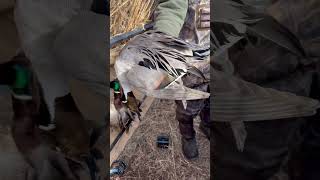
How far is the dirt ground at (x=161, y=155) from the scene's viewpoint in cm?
146

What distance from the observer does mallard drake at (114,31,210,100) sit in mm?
1427

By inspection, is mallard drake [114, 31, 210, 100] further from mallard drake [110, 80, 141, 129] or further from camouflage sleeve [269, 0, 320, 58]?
camouflage sleeve [269, 0, 320, 58]

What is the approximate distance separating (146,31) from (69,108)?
0.34 metres

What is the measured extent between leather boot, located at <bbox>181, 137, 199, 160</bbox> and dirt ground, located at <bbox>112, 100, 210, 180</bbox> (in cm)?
1

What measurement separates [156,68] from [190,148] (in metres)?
0.28

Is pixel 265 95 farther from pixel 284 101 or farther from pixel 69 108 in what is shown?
pixel 69 108

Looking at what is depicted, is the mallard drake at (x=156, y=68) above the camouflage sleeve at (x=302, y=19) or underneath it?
underneath

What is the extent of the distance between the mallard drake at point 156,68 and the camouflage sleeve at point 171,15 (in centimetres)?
4

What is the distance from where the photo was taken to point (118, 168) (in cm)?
148

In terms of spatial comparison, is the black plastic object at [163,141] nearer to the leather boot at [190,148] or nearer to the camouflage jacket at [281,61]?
the leather boot at [190,148]

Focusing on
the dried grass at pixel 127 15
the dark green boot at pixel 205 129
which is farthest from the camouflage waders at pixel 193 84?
the dried grass at pixel 127 15

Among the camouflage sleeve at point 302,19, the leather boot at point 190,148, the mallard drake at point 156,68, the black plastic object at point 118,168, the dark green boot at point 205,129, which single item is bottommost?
the black plastic object at point 118,168

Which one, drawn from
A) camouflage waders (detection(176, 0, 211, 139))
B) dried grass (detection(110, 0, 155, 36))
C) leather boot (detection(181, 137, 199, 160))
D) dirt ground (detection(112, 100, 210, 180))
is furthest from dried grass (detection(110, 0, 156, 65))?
leather boot (detection(181, 137, 199, 160))

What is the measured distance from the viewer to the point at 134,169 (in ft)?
4.87
